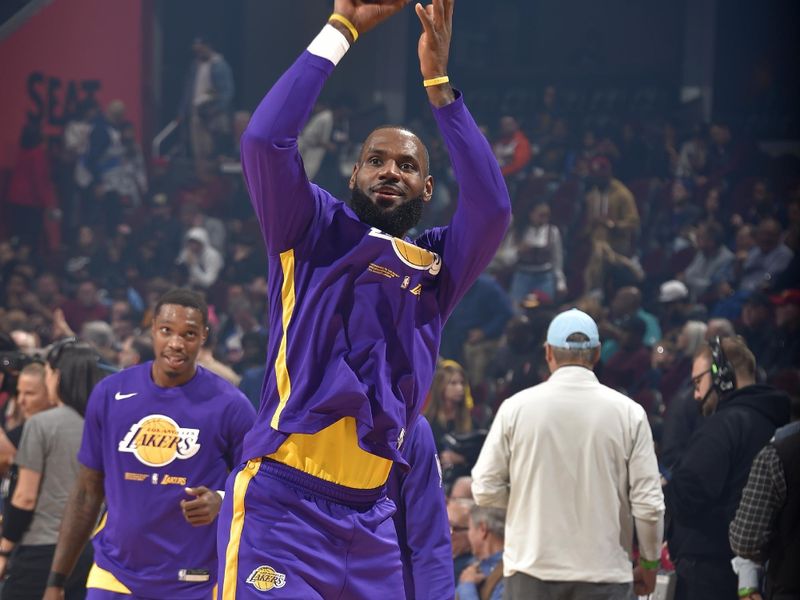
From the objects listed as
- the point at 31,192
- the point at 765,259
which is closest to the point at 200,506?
the point at 765,259

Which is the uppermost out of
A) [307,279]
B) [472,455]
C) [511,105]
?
[511,105]

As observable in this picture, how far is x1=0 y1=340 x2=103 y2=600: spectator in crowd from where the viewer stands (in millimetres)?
5113

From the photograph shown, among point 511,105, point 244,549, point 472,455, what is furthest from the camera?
point 511,105

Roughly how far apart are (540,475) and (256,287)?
8.12m

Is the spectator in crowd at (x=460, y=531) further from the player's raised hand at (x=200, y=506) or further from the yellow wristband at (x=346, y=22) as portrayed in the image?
the yellow wristband at (x=346, y=22)

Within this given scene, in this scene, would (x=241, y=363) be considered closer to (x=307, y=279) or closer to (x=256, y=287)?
(x=256, y=287)

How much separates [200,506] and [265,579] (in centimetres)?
160

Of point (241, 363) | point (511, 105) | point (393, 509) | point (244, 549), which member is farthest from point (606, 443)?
point (511, 105)

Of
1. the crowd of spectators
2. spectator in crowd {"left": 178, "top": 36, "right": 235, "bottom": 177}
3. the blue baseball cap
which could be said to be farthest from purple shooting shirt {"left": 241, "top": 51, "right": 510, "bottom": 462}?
spectator in crowd {"left": 178, "top": 36, "right": 235, "bottom": 177}

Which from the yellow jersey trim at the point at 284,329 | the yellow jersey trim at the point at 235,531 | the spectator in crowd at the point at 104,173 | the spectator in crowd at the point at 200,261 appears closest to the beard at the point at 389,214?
the yellow jersey trim at the point at 284,329

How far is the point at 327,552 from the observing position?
2.68 meters

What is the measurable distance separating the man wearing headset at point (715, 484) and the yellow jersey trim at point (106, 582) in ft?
7.78

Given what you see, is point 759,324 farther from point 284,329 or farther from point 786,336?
point 284,329

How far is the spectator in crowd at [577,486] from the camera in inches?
197
